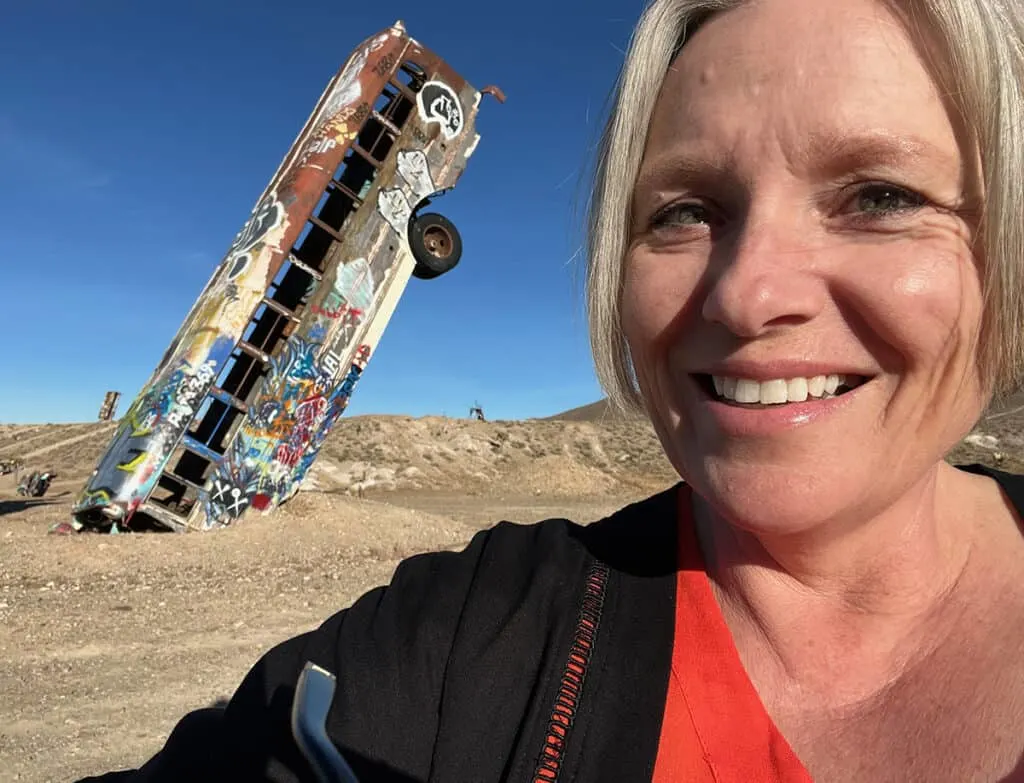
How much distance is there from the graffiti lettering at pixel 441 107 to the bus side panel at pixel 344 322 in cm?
2

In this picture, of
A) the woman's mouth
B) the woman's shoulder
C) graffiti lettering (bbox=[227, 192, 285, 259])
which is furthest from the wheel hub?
the woman's mouth

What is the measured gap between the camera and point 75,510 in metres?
9.88

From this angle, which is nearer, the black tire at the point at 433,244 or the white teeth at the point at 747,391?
the white teeth at the point at 747,391

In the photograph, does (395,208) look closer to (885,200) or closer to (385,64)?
(385,64)

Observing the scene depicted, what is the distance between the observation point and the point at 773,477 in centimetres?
123

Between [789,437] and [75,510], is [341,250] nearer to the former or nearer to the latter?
[75,510]

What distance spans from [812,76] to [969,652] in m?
1.13

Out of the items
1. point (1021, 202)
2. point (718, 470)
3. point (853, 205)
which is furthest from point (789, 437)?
point (1021, 202)

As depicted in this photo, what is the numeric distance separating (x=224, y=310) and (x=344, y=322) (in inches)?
72.6

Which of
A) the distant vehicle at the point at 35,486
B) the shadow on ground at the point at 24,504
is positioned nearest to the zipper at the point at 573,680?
the shadow on ground at the point at 24,504

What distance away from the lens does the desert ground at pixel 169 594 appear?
4.51 metres

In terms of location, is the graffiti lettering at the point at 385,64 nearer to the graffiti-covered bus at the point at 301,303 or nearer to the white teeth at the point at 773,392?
the graffiti-covered bus at the point at 301,303

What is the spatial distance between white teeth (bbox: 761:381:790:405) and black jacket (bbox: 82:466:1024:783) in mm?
459

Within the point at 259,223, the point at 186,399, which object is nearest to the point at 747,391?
the point at 186,399
